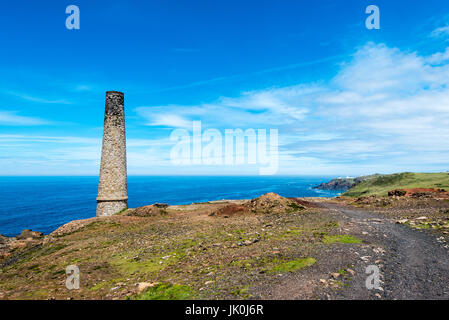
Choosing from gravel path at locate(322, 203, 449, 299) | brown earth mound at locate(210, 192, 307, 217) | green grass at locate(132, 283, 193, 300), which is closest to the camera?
gravel path at locate(322, 203, 449, 299)

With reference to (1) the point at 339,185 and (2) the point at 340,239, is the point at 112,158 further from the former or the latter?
(1) the point at 339,185

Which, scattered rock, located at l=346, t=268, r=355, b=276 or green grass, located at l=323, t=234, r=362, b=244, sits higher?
scattered rock, located at l=346, t=268, r=355, b=276

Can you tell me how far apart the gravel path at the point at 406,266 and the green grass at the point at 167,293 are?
418 cm

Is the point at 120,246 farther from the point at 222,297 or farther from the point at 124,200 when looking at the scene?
the point at 124,200

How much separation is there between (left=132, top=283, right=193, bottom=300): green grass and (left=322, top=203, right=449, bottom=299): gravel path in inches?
165

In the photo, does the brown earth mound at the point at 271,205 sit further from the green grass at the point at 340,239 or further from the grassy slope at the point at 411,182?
the grassy slope at the point at 411,182

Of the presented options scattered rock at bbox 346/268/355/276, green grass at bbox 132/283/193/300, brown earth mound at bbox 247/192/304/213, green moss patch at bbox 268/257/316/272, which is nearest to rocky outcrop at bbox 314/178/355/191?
brown earth mound at bbox 247/192/304/213

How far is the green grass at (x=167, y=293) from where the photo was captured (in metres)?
6.79

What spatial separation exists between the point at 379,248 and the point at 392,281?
327cm

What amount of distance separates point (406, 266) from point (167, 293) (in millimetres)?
8109

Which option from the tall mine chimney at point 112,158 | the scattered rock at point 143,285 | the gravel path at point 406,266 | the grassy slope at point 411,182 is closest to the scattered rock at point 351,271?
the gravel path at point 406,266

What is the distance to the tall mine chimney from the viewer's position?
1045 inches

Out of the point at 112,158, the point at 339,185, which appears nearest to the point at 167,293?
the point at 112,158

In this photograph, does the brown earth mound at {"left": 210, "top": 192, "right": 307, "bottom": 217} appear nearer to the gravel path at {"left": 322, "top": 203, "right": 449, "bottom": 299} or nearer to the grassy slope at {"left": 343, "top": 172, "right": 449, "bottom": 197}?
the gravel path at {"left": 322, "top": 203, "right": 449, "bottom": 299}
